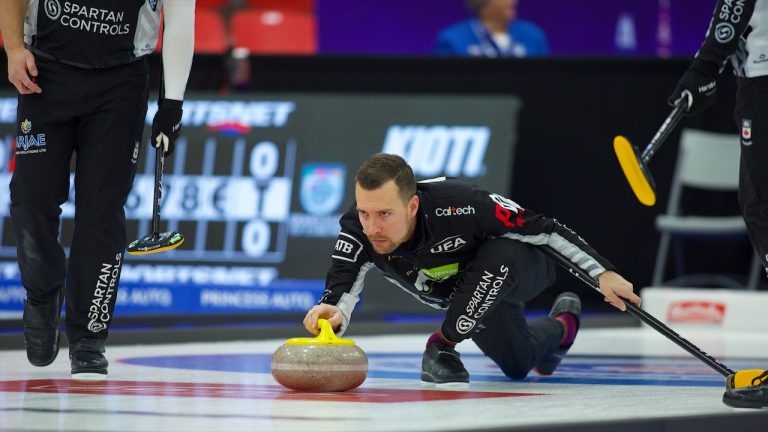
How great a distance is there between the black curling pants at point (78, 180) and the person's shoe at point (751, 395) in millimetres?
2089

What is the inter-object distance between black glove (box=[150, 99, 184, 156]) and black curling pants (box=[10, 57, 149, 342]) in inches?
3.4

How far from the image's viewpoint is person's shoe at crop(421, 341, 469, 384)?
3996 millimetres

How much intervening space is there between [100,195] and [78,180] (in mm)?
110

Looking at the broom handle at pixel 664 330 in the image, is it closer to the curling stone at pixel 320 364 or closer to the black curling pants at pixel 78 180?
the curling stone at pixel 320 364

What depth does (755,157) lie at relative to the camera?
11.7 feet

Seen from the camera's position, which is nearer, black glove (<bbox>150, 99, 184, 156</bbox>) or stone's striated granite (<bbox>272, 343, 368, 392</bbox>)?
stone's striated granite (<bbox>272, 343, 368, 392</bbox>)

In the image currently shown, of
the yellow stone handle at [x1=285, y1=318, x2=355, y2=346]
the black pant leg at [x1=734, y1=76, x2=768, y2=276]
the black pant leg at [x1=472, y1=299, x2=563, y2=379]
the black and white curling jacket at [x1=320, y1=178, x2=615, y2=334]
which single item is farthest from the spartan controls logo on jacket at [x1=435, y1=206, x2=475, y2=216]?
the black pant leg at [x1=734, y1=76, x2=768, y2=276]

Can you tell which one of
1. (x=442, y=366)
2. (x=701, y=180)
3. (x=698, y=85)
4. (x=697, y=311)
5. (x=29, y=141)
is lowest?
(x=697, y=311)

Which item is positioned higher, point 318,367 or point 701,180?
point 701,180

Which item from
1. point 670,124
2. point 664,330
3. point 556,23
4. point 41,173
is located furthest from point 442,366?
point 556,23

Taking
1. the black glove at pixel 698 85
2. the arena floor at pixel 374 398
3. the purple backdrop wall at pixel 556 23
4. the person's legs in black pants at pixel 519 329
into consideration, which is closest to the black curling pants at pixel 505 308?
the person's legs in black pants at pixel 519 329

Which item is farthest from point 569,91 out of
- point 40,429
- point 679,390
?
point 40,429

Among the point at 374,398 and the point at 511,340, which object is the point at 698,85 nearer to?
the point at 511,340

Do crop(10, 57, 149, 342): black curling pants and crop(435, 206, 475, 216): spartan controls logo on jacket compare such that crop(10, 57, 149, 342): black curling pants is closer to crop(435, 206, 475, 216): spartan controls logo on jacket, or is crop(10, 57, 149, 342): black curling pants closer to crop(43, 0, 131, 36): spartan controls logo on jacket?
crop(43, 0, 131, 36): spartan controls logo on jacket
